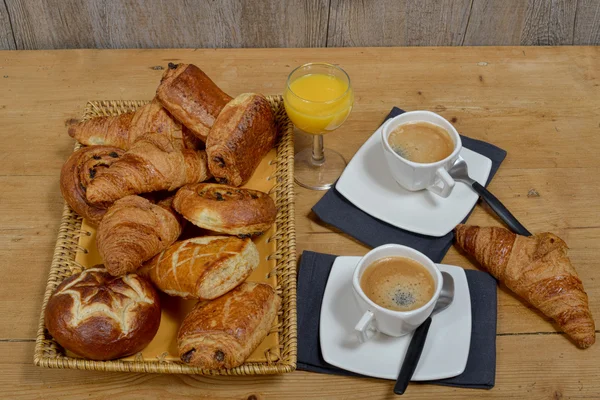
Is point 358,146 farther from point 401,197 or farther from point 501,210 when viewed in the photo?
point 501,210

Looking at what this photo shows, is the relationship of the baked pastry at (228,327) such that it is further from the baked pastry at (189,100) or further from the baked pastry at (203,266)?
the baked pastry at (189,100)

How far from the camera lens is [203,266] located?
118 cm

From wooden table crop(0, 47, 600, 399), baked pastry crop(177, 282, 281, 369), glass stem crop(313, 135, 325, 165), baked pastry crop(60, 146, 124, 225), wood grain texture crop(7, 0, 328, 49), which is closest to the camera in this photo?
baked pastry crop(177, 282, 281, 369)

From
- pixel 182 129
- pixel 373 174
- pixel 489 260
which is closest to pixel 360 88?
pixel 373 174

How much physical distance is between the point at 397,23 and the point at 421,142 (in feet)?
2.24

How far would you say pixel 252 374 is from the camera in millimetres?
1176

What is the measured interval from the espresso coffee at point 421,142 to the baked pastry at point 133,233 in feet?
1.87

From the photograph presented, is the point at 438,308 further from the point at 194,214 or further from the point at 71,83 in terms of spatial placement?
the point at 71,83

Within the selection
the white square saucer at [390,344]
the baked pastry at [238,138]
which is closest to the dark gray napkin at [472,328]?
the white square saucer at [390,344]

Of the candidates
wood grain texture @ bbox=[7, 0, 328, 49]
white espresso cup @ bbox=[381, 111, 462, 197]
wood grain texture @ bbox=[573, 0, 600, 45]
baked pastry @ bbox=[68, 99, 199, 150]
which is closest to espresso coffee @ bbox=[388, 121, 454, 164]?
white espresso cup @ bbox=[381, 111, 462, 197]

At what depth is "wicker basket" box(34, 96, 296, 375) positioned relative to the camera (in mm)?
1132

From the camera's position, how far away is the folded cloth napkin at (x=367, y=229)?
142cm

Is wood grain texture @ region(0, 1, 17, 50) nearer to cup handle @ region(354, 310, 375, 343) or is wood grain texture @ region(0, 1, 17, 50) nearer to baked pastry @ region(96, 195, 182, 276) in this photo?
baked pastry @ region(96, 195, 182, 276)

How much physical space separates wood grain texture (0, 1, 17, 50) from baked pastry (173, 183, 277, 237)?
1072 mm
